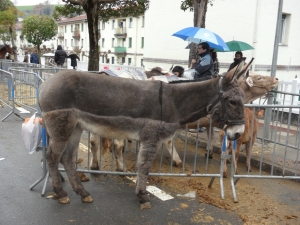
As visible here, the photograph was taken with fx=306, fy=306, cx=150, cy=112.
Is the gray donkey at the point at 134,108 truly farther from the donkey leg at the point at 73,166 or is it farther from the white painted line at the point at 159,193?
the white painted line at the point at 159,193

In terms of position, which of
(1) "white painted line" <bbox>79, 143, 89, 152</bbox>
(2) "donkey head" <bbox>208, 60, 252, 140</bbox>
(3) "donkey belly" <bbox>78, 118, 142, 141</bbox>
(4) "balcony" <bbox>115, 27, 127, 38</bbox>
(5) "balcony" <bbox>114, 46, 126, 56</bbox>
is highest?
(4) "balcony" <bbox>115, 27, 127, 38</bbox>

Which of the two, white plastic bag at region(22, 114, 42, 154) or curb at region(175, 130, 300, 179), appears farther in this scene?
curb at region(175, 130, 300, 179)

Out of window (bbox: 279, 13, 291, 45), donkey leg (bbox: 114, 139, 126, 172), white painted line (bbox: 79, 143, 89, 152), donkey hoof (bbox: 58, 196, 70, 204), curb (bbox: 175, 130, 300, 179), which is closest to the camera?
donkey hoof (bbox: 58, 196, 70, 204)

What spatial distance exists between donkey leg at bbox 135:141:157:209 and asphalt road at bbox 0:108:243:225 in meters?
0.14

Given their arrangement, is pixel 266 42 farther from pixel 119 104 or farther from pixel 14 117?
pixel 119 104

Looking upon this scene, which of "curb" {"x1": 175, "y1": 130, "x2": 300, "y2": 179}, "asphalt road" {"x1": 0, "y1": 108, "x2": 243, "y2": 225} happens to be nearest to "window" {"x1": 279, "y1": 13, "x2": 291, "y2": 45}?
"curb" {"x1": 175, "y1": 130, "x2": 300, "y2": 179}

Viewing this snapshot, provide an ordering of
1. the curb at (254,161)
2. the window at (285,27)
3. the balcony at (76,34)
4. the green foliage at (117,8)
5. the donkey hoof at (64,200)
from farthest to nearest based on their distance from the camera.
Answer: the balcony at (76,34)
the window at (285,27)
the green foliage at (117,8)
the curb at (254,161)
the donkey hoof at (64,200)

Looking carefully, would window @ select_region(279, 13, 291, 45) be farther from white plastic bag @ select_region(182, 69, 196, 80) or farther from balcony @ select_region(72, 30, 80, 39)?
balcony @ select_region(72, 30, 80, 39)

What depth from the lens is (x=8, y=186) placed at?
477 centimetres

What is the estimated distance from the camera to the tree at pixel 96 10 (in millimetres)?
10250

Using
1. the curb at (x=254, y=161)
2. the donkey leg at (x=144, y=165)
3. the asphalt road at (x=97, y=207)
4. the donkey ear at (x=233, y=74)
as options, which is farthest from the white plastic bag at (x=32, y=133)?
the curb at (x=254, y=161)

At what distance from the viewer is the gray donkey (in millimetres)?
3965

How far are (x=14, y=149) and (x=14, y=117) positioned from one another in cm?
324

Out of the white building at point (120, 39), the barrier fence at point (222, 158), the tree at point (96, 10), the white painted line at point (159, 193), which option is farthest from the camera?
the white building at point (120, 39)
